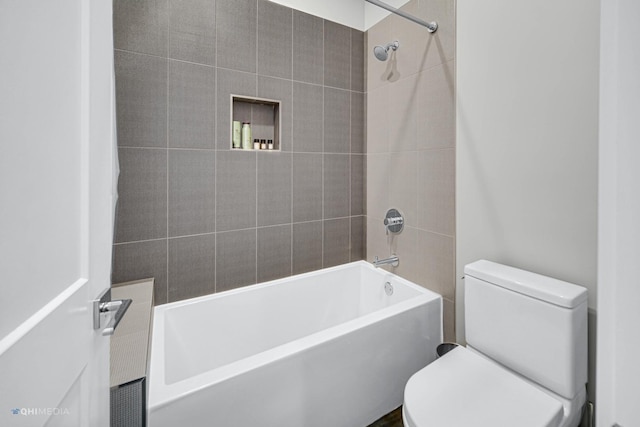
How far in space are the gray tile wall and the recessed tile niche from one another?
0.19 feet

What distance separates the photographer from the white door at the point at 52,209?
1.16 ft

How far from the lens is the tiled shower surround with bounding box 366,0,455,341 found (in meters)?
1.66

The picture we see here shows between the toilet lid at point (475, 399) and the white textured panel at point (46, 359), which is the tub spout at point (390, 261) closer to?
the toilet lid at point (475, 399)

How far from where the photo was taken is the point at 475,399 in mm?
1055

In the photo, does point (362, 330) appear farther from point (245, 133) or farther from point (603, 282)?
point (245, 133)

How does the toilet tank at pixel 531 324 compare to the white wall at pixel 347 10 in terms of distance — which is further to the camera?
the white wall at pixel 347 10

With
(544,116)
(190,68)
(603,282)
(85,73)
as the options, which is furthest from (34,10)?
(544,116)

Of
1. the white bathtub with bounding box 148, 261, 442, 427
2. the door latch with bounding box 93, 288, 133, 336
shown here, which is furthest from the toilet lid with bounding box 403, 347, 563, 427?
the door latch with bounding box 93, 288, 133, 336

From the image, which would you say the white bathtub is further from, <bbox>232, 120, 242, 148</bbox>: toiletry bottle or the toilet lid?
<bbox>232, 120, 242, 148</bbox>: toiletry bottle

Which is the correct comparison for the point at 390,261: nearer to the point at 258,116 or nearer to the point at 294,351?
the point at 294,351

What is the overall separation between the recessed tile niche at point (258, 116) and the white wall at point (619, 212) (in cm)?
172

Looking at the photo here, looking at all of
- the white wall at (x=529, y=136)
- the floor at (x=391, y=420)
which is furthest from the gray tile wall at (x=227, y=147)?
the floor at (x=391, y=420)

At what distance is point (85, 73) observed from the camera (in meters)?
0.57

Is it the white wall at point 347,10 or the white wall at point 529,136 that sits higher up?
the white wall at point 347,10
